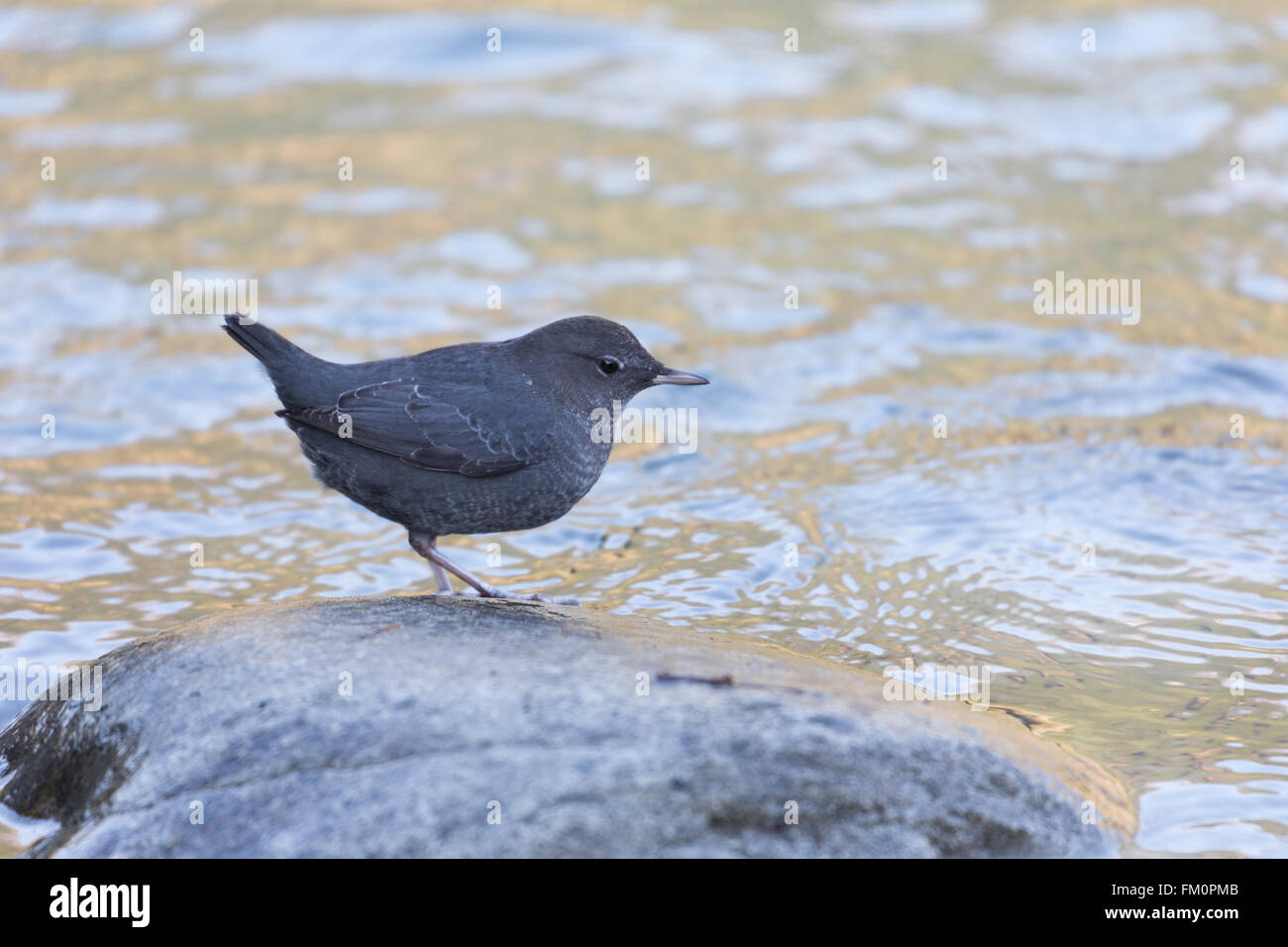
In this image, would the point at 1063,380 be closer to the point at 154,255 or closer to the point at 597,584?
the point at 597,584

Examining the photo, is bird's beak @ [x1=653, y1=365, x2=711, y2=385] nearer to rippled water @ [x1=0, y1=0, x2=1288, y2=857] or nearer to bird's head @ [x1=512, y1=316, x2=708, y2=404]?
bird's head @ [x1=512, y1=316, x2=708, y2=404]

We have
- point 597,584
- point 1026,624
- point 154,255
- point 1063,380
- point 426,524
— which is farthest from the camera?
point 154,255

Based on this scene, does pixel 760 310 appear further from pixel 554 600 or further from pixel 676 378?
pixel 554 600

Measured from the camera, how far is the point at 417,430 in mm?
5500

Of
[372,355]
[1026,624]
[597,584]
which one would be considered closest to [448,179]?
[372,355]

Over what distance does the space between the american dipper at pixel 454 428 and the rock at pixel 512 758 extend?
0.76m

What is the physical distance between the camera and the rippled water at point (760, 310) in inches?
244

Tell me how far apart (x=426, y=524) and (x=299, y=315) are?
476 cm

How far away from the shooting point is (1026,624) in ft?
19.7
